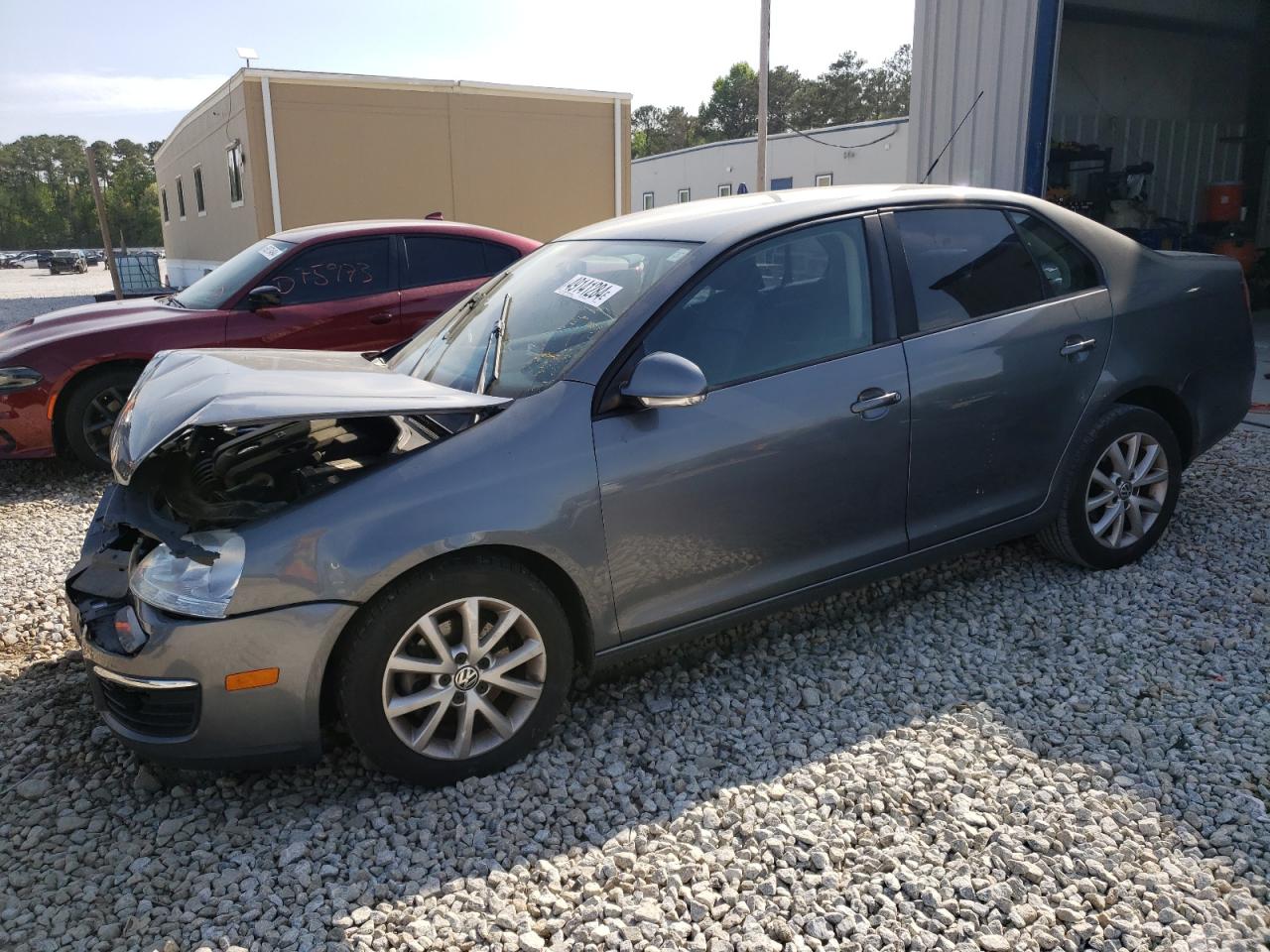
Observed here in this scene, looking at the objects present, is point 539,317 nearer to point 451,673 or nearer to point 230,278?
point 451,673

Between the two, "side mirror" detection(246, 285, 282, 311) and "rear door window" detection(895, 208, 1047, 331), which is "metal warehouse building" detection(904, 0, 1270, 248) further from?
"side mirror" detection(246, 285, 282, 311)

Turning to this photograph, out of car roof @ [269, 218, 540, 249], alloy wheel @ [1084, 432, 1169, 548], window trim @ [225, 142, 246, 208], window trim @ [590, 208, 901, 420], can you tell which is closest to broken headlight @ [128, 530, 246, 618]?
window trim @ [590, 208, 901, 420]

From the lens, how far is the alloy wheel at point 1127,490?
4027mm

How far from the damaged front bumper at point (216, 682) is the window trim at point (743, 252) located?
3.28 feet

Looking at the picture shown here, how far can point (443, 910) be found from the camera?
240 centimetres

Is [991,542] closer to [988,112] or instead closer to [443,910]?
[443,910]

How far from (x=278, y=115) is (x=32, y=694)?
51.6 feet

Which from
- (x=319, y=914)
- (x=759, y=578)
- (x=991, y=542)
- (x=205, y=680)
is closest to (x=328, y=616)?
(x=205, y=680)

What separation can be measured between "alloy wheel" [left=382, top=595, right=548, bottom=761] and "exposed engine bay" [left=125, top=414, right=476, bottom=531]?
0.51m

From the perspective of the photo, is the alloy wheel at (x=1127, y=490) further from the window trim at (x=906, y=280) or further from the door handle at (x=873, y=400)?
the door handle at (x=873, y=400)

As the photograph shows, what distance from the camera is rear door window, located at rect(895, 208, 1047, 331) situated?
3.53m

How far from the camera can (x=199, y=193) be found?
2288 cm

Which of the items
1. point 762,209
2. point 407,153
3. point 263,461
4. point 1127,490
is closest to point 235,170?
point 407,153

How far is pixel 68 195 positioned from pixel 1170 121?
92834 mm
